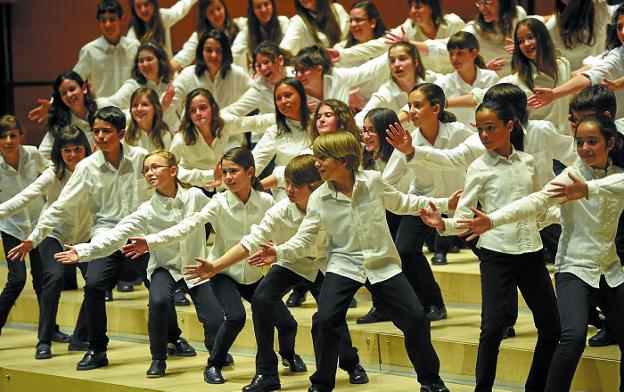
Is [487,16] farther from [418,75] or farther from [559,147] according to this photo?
[559,147]

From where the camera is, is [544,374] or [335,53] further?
[335,53]

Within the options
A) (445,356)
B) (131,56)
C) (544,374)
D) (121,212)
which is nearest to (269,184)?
(121,212)

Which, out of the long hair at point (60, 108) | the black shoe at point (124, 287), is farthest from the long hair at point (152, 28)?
the black shoe at point (124, 287)

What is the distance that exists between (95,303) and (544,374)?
234cm

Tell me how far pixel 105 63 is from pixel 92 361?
3103 millimetres

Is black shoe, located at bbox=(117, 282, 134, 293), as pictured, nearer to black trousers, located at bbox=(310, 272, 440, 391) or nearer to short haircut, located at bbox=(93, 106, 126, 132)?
short haircut, located at bbox=(93, 106, 126, 132)

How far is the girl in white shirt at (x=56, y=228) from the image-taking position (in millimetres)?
6359

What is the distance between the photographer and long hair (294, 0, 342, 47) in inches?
322

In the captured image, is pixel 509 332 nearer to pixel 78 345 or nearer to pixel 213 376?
pixel 213 376

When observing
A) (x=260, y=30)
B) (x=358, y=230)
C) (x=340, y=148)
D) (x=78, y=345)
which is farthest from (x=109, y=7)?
(x=358, y=230)

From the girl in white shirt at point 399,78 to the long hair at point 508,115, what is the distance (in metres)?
1.57

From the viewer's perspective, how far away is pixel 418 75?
6688mm

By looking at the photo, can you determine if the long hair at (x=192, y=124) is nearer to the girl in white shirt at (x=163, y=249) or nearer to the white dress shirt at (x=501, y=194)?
the girl in white shirt at (x=163, y=249)

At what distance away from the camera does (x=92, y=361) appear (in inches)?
237
